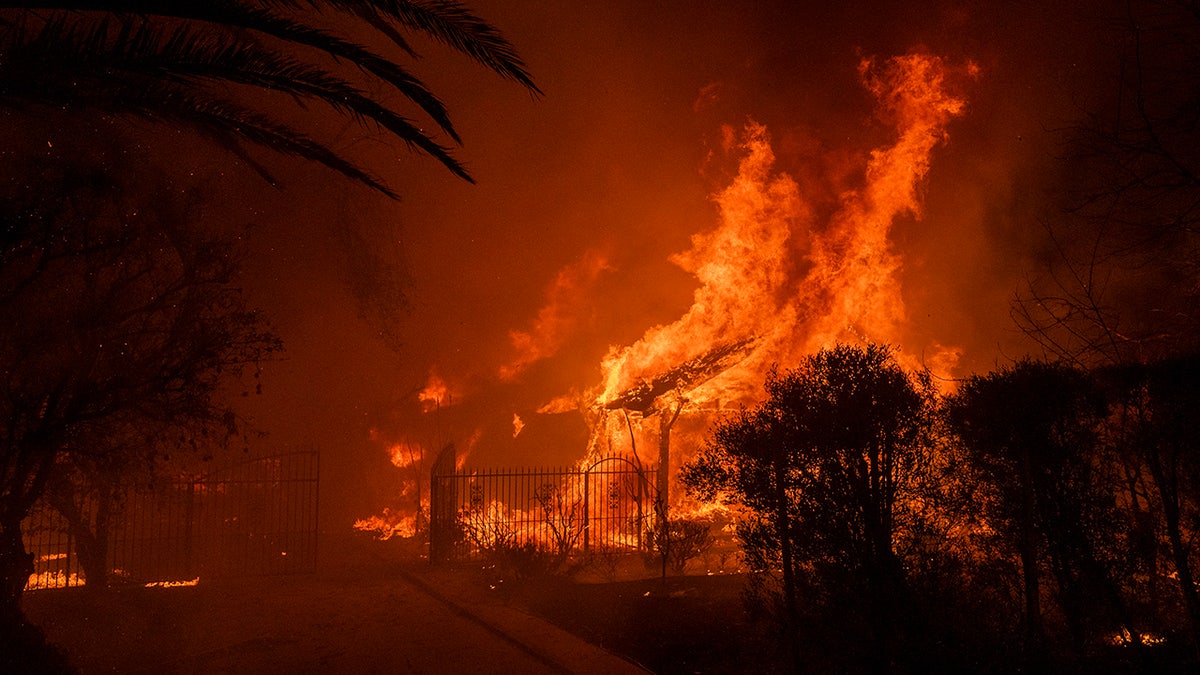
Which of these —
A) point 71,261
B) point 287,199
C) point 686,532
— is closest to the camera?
point 71,261

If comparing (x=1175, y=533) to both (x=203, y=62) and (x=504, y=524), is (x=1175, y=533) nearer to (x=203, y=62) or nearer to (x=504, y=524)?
(x=203, y=62)

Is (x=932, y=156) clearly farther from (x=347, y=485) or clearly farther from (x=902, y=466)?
(x=347, y=485)

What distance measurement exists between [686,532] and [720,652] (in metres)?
5.04

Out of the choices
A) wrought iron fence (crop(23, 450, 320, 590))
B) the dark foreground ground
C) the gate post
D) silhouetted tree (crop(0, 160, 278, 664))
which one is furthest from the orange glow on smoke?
silhouetted tree (crop(0, 160, 278, 664))

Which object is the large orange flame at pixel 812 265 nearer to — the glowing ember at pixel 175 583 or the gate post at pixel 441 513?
the gate post at pixel 441 513

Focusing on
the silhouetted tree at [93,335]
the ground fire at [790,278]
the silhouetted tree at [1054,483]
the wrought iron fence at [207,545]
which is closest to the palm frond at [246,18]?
the silhouetted tree at [93,335]

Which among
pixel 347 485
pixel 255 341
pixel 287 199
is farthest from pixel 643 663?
pixel 347 485

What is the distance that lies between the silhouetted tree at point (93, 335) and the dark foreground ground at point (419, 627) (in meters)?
1.87

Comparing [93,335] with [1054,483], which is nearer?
[1054,483]

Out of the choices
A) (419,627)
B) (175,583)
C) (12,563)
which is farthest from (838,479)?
(175,583)

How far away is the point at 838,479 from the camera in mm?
5652

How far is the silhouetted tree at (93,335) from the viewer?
23.9ft

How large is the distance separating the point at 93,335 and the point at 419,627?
17.0ft

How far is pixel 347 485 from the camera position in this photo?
24766mm
